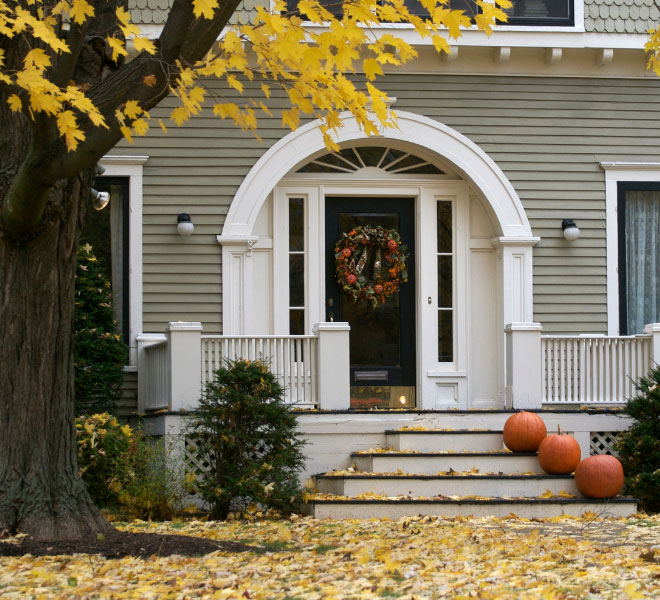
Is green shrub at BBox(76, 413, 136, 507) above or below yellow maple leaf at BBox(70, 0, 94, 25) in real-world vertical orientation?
below

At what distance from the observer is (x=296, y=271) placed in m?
12.4

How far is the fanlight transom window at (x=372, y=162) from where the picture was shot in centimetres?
1254

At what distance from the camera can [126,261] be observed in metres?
11.9

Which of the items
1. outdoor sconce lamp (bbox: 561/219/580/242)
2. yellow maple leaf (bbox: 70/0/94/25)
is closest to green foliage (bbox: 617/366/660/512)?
outdoor sconce lamp (bbox: 561/219/580/242)

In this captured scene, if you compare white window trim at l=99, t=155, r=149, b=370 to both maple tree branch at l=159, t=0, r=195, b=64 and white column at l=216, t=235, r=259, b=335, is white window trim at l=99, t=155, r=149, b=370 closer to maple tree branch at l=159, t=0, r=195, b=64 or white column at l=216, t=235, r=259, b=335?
white column at l=216, t=235, r=259, b=335

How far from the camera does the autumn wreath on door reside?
12.3m

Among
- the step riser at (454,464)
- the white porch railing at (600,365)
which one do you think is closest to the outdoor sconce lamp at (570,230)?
the white porch railing at (600,365)

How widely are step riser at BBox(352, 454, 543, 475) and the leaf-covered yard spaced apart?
154cm

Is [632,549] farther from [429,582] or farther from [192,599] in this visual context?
[192,599]

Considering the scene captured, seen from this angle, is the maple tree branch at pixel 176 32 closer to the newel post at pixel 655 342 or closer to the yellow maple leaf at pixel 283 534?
the yellow maple leaf at pixel 283 534

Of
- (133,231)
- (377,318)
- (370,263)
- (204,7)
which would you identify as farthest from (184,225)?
(204,7)

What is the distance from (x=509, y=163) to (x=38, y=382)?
678 cm

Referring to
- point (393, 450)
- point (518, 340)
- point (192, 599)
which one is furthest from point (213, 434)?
point (192, 599)

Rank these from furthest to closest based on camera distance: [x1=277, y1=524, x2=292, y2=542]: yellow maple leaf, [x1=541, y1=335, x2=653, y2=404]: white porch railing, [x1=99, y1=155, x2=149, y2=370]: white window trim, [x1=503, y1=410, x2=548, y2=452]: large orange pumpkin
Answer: [x1=99, y1=155, x2=149, y2=370]: white window trim < [x1=541, y1=335, x2=653, y2=404]: white porch railing < [x1=503, y1=410, x2=548, y2=452]: large orange pumpkin < [x1=277, y1=524, x2=292, y2=542]: yellow maple leaf
